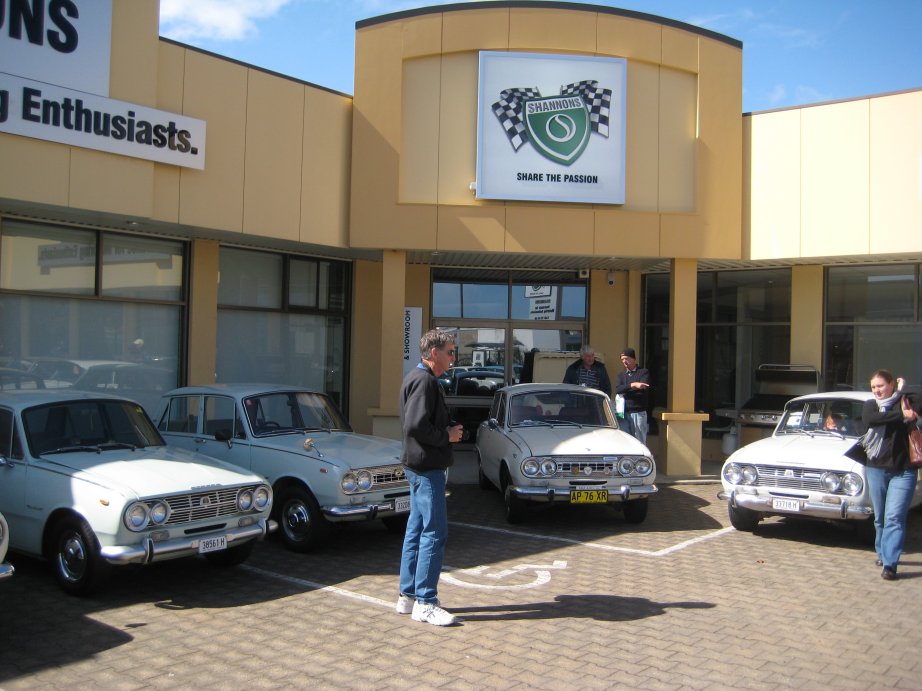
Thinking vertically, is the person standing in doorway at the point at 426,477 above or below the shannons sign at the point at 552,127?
below

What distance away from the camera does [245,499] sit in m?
6.89

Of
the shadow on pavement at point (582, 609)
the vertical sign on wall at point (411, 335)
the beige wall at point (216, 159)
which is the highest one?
the beige wall at point (216, 159)

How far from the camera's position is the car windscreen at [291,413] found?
28.6 feet

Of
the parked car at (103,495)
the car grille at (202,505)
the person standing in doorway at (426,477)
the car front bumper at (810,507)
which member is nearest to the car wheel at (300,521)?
the parked car at (103,495)

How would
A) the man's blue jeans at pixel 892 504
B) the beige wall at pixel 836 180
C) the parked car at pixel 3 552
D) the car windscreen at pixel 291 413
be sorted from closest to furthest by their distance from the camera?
the parked car at pixel 3 552 → the man's blue jeans at pixel 892 504 → the car windscreen at pixel 291 413 → the beige wall at pixel 836 180

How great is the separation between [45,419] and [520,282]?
31.3 ft

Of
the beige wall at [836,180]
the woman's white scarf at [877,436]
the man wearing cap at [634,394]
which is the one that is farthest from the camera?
the beige wall at [836,180]

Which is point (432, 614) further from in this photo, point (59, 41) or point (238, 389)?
point (59, 41)

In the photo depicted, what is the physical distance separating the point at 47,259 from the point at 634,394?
854 cm

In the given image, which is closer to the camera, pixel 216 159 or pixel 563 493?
pixel 563 493

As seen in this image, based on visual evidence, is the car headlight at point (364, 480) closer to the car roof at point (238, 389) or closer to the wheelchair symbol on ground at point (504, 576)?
the wheelchair symbol on ground at point (504, 576)

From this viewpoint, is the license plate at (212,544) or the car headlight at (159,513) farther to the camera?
the license plate at (212,544)

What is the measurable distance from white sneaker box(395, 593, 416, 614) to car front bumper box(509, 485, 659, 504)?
10.4ft

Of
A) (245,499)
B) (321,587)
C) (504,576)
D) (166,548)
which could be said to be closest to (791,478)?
(504,576)
